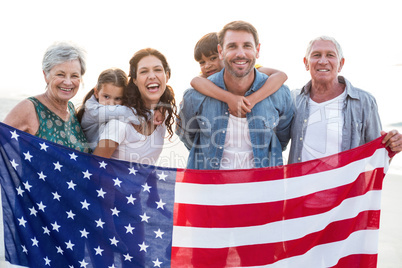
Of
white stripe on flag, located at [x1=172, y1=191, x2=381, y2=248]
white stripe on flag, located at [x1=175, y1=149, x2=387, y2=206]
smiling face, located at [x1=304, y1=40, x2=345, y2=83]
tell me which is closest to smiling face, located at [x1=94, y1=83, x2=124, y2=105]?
white stripe on flag, located at [x1=175, y1=149, x2=387, y2=206]

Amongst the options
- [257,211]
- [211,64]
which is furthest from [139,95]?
[257,211]

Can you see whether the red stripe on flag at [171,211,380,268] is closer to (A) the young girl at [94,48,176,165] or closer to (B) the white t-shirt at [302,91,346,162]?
(B) the white t-shirt at [302,91,346,162]

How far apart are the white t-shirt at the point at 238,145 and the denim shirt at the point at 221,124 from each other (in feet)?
0.15

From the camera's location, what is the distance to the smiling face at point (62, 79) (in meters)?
3.30

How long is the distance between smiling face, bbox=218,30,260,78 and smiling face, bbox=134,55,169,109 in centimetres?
59

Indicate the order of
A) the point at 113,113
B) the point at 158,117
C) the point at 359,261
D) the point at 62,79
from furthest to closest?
the point at 158,117 → the point at 113,113 → the point at 62,79 → the point at 359,261

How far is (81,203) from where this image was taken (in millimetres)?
3061

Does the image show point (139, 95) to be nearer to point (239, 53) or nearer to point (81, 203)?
point (239, 53)

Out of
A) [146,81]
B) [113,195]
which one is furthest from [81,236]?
[146,81]

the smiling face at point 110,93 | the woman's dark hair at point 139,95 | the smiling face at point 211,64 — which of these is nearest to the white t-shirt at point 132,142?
the woman's dark hair at point 139,95

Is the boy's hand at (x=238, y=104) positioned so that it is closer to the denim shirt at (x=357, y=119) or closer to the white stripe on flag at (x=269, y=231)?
the denim shirt at (x=357, y=119)

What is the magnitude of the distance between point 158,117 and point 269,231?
1356 mm

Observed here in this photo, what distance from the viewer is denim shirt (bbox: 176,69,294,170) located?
3.57m

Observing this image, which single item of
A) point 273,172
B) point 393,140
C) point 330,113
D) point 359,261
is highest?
point 330,113
